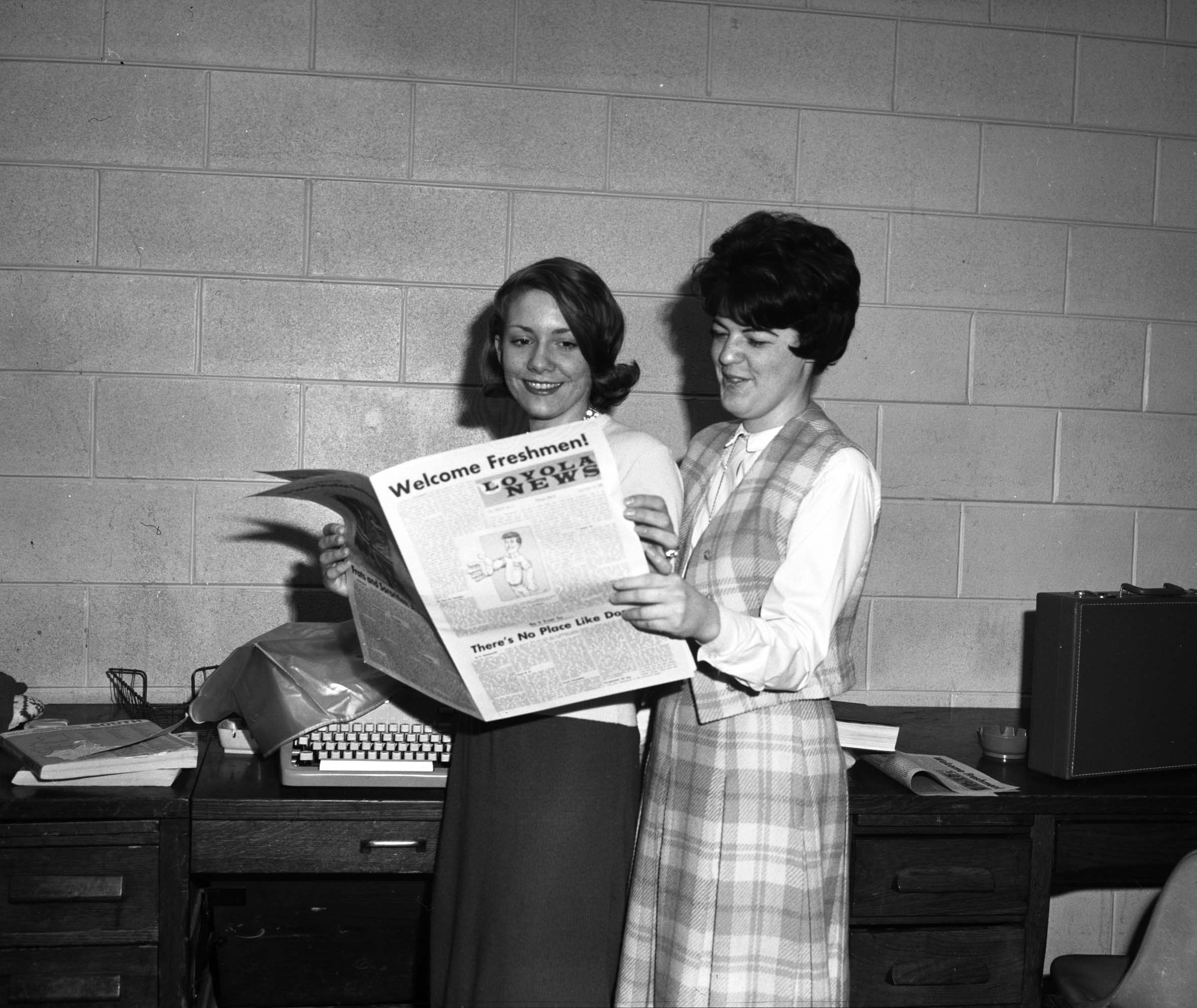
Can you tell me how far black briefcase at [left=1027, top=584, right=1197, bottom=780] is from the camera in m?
1.99

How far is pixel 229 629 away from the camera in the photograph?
7.79 feet

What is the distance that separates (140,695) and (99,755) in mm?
506

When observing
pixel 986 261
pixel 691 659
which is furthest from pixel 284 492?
pixel 986 261

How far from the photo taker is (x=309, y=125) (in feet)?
7.66

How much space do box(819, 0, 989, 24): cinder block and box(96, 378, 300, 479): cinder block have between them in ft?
4.64

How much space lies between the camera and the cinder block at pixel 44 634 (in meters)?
2.32

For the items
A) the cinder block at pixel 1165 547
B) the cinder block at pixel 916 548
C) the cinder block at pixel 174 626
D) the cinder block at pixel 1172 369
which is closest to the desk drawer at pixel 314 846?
the cinder block at pixel 174 626

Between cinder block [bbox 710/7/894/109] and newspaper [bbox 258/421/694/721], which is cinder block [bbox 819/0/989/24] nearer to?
cinder block [bbox 710/7/894/109]

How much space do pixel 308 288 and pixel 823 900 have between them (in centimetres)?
157

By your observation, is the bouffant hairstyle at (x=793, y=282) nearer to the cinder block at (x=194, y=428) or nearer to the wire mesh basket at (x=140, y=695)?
the cinder block at (x=194, y=428)

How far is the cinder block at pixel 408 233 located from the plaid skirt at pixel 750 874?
1.20 m

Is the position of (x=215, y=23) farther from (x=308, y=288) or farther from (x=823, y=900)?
(x=823, y=900)

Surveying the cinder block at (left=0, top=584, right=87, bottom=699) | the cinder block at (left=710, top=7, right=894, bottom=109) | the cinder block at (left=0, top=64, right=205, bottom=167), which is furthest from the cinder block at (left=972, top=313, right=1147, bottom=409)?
the cinder block at (left=0, top=584, right=87, bottom=699)

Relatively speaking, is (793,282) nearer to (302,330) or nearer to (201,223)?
(302,330)
